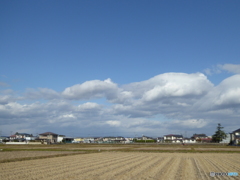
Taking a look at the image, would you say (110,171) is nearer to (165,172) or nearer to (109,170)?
(109,170)

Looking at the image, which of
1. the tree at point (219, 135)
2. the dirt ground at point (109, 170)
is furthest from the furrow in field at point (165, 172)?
the tree at point (219, 135)

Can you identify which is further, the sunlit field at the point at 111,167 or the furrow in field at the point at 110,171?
the sunlit field at the point at 111,167

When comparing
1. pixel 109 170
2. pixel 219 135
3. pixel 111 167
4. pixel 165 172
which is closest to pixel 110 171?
pixel 109 170

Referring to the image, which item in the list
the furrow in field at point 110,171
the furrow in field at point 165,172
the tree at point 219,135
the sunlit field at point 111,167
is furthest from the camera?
the tree at point 219,135

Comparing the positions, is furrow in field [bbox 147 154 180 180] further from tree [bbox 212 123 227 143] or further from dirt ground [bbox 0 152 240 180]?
tree [bbox 212 123 227 143]

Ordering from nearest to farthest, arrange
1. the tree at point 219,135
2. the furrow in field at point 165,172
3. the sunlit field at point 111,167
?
the furrow in field at point 165,172 < the sunlit field at point 111,167 < the tree at point 219,135

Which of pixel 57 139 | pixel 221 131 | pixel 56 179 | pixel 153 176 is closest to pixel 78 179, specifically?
pixel 56 179

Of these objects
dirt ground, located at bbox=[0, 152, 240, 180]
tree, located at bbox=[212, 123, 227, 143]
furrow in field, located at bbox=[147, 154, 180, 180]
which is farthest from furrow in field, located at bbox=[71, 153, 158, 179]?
tree, located at bbox=[212, 123, 227, 143]

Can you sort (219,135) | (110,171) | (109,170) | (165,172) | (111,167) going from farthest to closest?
(219,135), (111,167), (109,170), (110,171), (165,172)

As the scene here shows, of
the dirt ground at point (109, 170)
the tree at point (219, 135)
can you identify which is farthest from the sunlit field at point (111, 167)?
the tree at point (219, 135)

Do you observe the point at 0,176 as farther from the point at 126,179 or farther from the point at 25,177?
the point at 126,179

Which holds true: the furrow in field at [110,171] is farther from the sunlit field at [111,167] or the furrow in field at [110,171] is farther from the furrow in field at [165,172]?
the furrow in field at [165,172]

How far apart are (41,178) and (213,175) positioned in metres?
12.1

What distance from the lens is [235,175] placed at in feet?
64.6
